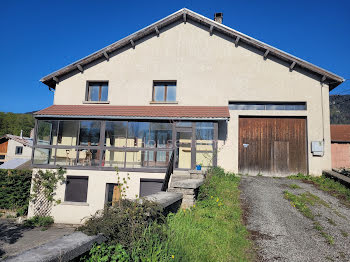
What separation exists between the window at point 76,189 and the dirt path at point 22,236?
1.36 meters

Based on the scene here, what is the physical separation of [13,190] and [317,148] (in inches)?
665

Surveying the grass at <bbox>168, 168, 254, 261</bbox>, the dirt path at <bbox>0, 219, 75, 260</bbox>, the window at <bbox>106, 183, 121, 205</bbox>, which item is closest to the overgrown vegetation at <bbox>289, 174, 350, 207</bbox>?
the grass at <bbox>168, 168, 254, 261</bbox>

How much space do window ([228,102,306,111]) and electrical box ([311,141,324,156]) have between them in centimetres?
191

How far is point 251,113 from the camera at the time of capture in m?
12.1

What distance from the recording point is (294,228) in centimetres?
497

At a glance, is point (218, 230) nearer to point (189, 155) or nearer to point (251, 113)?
point (189, 155)

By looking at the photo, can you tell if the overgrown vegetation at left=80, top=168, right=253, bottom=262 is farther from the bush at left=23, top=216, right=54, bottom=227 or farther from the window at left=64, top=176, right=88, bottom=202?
the bush at left=23, top=216, right=54, bottom=227

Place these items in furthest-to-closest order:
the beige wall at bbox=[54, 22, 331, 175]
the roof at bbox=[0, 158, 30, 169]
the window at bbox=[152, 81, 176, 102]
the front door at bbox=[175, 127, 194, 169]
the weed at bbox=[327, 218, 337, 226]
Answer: the roof at bbox=[0, 158, 30, 169], the window at bbox=[152, 81, 176, 102], the beige wall at bbox=[54, 22, 331, 175], the front door at bbox=[175, 127, 194, 169], the weed at bbox=[327, 218, 337, 226]

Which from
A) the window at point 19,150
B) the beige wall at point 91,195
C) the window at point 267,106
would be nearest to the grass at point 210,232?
the beige wall at point 91,195

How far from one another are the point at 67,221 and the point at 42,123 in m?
5.39

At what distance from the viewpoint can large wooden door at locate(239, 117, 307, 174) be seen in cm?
1165

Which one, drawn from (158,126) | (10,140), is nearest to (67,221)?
(158,126)

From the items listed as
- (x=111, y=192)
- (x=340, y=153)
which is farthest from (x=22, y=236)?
(x=340, y=153)

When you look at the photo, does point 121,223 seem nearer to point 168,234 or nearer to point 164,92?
point 168,234
